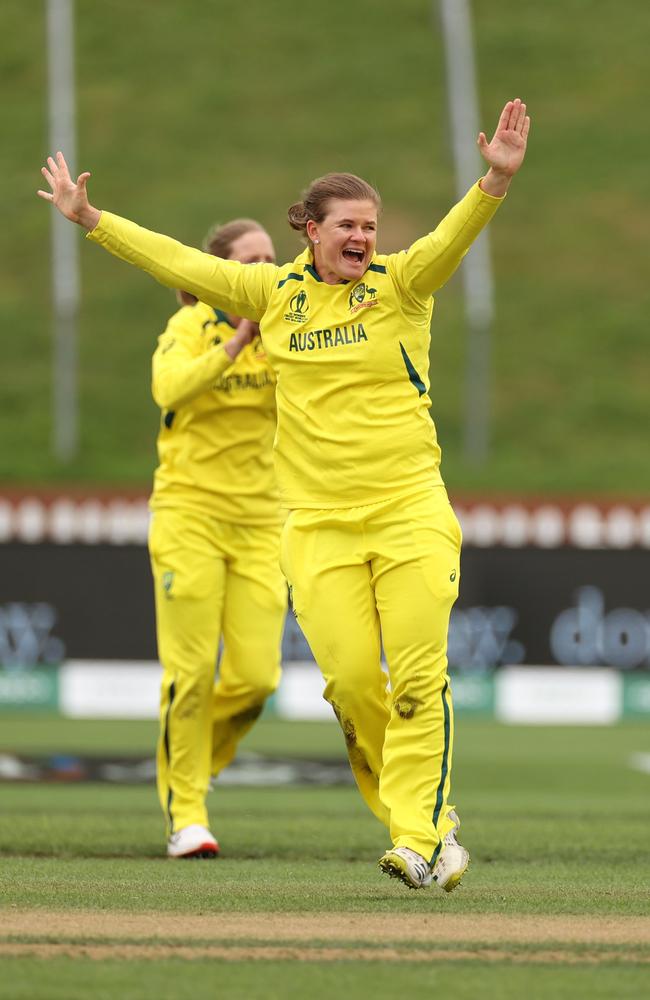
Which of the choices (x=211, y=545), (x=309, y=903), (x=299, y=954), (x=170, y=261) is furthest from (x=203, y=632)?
(x=299, y=954)

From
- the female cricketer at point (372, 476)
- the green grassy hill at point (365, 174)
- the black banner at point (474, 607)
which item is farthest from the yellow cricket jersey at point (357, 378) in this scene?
the green grassy hill at point (365, 174)

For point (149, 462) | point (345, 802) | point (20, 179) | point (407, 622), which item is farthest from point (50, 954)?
point (20, 179)

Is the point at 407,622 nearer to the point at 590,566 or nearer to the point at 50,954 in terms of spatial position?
the point at 50,954

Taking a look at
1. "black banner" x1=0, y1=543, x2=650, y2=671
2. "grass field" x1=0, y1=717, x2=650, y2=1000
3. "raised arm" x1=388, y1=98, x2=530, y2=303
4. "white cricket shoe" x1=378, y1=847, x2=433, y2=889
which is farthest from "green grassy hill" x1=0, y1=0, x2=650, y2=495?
"white cricket shoe" x1=378, y1=847, x2=433, y2=889

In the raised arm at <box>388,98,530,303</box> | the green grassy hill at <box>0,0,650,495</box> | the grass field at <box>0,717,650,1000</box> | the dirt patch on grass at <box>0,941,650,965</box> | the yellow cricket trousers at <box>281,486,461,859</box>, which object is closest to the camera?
the grass field at <box>0,717,650,1000</box>

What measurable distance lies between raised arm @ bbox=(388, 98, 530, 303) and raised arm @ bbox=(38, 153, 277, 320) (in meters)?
0.51

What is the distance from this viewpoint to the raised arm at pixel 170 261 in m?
6.53

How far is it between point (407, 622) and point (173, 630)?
1.70 m

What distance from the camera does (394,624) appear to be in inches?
246

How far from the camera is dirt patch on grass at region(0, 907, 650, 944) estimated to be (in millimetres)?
5090

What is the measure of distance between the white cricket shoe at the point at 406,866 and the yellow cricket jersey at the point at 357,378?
1.13m

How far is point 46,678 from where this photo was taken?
50.8ft

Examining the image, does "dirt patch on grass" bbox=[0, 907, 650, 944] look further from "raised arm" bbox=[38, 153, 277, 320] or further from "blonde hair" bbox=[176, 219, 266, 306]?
"blonde hair" bbox=[176, 219, 266, 306]

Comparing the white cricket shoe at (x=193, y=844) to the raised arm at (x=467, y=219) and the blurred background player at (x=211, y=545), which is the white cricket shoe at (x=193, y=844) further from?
the raised arm at (x=467, y=219)
